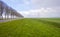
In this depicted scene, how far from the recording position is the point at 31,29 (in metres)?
→ 4.50

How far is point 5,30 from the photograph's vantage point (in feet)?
13.9

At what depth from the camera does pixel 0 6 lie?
5.07 m

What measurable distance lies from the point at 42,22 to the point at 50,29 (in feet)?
1.99

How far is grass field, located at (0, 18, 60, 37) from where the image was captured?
4.20 metres

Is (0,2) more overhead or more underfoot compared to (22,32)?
more overhead

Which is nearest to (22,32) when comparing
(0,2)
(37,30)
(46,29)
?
(37,30)

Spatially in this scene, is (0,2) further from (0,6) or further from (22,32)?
(22,32)

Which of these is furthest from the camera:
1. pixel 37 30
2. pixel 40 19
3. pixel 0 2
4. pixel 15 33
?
pixel 40 19

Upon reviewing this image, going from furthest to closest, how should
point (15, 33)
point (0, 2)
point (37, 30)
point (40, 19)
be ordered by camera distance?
point (40, 19)
point (0, 2)
point (37, 30)
point (15, 33)

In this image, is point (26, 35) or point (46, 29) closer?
point (26, 35)

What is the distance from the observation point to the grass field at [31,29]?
4.20 metres

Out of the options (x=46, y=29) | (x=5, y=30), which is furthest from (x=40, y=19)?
(x=5, y=30)

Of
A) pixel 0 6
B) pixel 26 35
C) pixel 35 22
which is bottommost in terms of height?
pixel 26 35

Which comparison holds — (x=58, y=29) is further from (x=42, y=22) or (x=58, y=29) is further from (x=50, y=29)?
(x=42, y=22)
